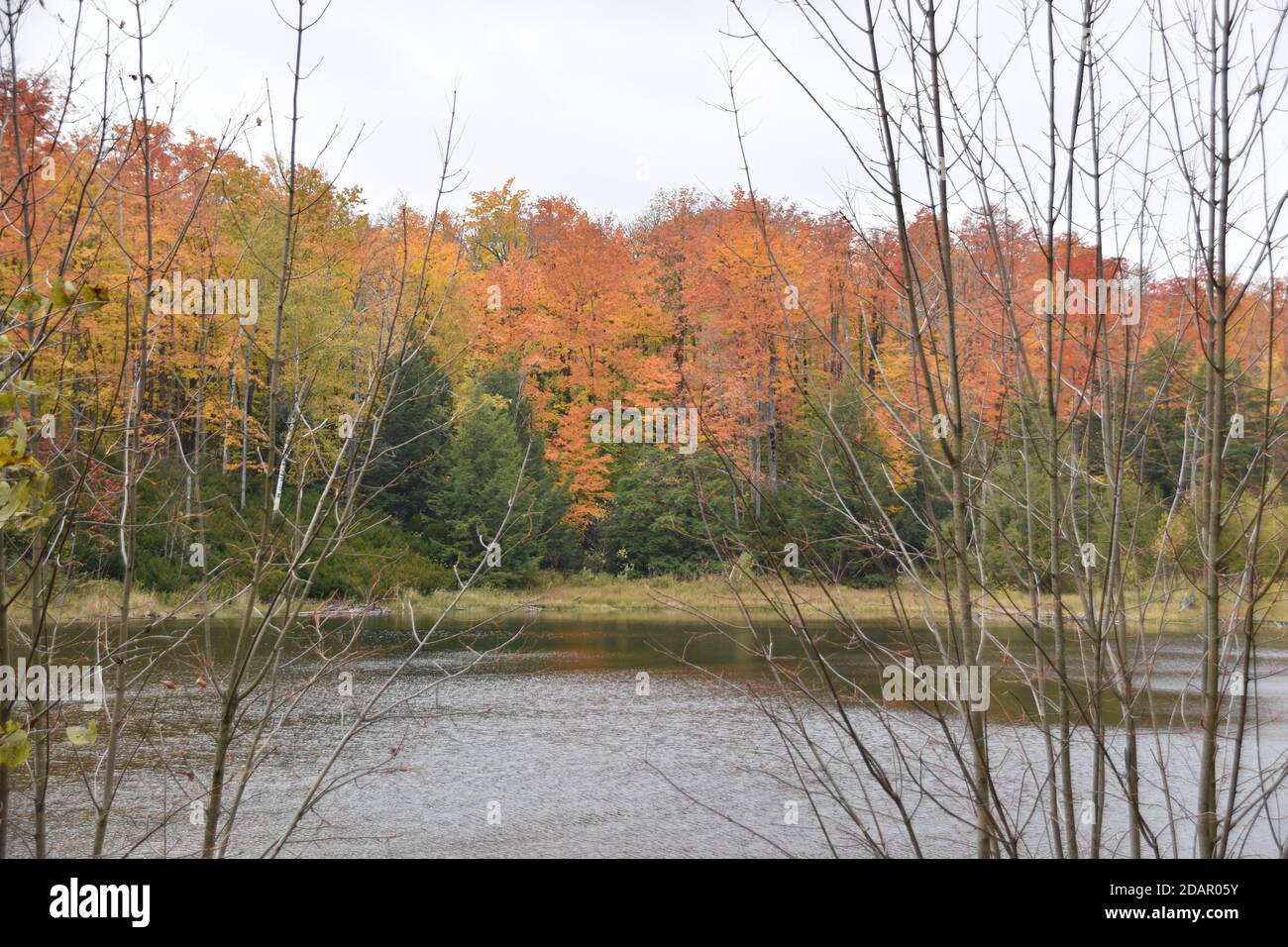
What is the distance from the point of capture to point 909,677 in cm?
224

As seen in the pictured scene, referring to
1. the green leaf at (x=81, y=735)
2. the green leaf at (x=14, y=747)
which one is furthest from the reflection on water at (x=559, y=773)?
the green leaf at (x=14, y=747)

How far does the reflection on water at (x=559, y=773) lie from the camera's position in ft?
28.7

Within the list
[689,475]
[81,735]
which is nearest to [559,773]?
[689,475]

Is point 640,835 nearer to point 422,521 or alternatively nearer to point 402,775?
point 402,775

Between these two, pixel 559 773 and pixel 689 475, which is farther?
pixel 689 475

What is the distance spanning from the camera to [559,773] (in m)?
11.3

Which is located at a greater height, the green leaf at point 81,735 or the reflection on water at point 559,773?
the green leaf at point 81,735

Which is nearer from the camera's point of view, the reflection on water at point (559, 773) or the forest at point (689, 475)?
the forest at point (689, 475)

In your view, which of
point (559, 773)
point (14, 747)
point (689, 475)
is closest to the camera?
point (14, 747)

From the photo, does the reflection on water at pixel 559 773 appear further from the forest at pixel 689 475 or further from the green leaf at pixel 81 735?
the green leaf at pixel 81 735

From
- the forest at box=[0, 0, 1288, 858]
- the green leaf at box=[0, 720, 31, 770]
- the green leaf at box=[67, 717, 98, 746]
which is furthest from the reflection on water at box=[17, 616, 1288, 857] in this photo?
the green leaf at box=[0, 720, 31, 770]

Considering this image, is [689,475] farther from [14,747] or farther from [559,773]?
[14,747]
